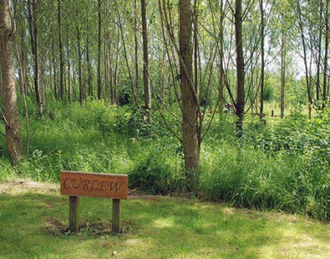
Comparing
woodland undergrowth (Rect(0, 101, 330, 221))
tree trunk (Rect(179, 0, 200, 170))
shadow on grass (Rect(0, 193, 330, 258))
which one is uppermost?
tree trunk (Rect(179, 0, 200, 170))

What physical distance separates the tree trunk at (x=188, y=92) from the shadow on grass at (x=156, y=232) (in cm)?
75

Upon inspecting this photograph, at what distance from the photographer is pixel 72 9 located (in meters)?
13.0

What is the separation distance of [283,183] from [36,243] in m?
3.39

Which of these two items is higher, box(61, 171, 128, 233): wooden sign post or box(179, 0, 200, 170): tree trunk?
box(179, 0, 200, 170): tree trunk

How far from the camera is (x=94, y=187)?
3320 millimetres

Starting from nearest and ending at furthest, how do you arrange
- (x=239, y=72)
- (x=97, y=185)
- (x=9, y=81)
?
(x=97, y=185) < (x=9, y=81) < (x=239, y=72)

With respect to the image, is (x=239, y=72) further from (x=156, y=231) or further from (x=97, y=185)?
(x=97, y=185)

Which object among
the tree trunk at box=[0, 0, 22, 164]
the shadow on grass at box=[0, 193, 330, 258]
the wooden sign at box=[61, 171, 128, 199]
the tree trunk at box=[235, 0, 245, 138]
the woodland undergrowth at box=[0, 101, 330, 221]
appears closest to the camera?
the shadow on grass at box=[0, 193, 330, 258]

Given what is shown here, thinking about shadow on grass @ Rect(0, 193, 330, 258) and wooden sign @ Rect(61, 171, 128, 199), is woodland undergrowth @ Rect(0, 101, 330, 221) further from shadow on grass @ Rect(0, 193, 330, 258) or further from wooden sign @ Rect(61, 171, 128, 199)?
wooden sign @ Rect(61, 171, 128, 199)

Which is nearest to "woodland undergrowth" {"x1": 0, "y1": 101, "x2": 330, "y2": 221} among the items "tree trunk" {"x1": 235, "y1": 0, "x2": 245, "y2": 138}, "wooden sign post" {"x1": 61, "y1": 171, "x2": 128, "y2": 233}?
"tree trunk" {"x1": 235, "y1": 0, "x2": 245, "y2": 138}

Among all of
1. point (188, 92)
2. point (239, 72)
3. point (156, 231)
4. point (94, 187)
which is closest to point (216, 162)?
point (188, 92)

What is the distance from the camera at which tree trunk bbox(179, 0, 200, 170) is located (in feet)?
15.0

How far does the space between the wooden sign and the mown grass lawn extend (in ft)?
1.49

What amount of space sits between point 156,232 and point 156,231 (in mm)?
29
